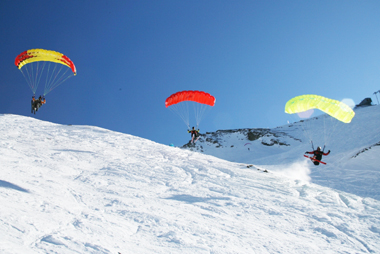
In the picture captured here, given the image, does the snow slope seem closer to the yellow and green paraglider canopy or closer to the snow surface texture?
the snow surface texture

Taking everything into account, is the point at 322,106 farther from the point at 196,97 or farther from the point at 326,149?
the point at 326,149

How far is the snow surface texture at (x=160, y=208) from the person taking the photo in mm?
4117

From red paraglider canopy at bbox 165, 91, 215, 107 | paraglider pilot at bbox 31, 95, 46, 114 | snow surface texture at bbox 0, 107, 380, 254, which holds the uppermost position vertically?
red paraglider canopy at bbox 165, 91, 215, 107

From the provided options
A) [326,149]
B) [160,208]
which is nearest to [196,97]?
[160,208]

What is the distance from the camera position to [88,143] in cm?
1346

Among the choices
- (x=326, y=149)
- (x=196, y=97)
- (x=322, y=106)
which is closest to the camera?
(x=322, y=106)

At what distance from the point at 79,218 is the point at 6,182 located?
2575 mm

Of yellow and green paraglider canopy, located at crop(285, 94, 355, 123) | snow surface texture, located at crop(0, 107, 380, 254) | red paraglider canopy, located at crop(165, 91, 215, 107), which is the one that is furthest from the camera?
red paraglider canopy, located at crop(165, 91, 215, 107)

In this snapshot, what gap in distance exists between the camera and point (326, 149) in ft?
88.4

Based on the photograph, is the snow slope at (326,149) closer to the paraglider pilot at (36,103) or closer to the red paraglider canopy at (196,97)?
the red paraglider canopy at (196,97)

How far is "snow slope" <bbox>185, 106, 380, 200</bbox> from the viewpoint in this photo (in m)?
13.0

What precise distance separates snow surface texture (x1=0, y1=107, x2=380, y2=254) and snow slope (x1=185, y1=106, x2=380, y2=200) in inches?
71.6

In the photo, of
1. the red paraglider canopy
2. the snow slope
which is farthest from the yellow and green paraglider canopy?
the red paraglider canopy

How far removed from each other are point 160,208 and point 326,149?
27.6 m
